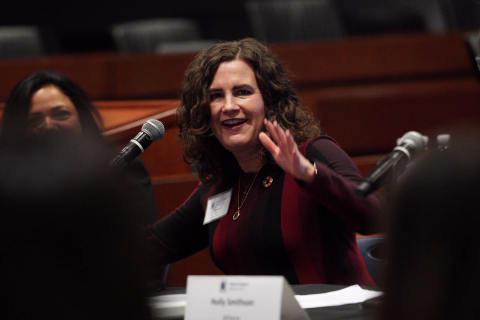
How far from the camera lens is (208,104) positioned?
2.17 meters

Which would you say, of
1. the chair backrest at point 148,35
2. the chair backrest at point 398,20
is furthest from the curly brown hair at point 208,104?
the chair backrest at point 398,20

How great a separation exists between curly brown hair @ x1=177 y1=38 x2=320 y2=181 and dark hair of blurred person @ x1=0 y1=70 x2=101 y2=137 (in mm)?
478

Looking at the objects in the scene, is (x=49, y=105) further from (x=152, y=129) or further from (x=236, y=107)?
(x=152, y=129)

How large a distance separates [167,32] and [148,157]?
2815 millimetres

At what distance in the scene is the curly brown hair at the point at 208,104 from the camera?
215cm

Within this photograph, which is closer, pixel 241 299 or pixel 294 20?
pixel 241 299

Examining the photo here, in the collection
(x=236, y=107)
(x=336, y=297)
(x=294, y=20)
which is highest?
(x=294, y=20)

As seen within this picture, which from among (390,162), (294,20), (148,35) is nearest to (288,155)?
(390,162)

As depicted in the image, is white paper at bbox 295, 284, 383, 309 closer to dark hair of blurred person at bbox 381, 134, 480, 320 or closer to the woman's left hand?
the woman's left hand

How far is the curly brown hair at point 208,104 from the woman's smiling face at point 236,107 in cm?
2

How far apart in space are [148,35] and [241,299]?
4617 millimetres

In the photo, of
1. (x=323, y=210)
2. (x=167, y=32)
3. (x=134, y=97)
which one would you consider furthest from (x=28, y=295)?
(x=167, y=32)

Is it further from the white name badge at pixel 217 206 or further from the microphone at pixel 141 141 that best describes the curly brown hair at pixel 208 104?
the microphone at pixel 141 141

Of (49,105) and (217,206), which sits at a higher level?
(49,105)
